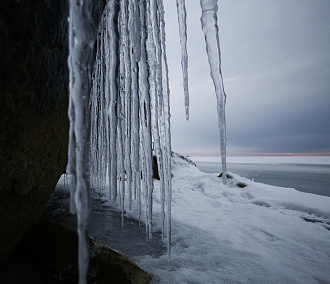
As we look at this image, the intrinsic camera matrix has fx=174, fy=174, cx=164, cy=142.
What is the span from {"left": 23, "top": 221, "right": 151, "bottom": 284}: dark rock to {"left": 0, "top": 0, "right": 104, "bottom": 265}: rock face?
0.76 ft

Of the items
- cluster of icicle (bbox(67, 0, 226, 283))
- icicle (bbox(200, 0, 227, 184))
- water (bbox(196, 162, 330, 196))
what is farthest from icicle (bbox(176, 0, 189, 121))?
water (bbox(196, 162, 330, 196))

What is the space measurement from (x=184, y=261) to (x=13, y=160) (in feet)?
6.01

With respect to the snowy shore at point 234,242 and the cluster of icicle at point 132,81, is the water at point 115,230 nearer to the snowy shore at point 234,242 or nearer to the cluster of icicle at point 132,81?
the snowy shore at point 234,242

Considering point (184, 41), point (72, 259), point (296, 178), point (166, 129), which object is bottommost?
point (296, 178)

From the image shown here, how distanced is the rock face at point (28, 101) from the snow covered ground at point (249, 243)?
1.25m

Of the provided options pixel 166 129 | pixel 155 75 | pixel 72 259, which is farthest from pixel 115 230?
pixel 155 75

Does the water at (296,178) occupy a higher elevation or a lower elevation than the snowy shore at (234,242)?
lower

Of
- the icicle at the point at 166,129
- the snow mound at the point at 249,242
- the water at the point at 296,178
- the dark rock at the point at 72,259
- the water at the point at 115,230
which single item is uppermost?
the icicle at the point at 166,129

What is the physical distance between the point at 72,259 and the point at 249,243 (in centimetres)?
217

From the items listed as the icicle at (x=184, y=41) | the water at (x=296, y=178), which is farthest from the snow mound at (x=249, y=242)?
the water at (x=296, y=178)

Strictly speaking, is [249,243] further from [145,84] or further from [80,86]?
[80,86]

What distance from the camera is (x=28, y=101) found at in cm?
119

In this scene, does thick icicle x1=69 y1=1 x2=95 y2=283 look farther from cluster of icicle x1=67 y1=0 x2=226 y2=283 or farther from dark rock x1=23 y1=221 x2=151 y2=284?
dark rock x1=23 y1=221 x2=151 y2=284

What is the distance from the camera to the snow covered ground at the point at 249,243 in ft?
5.56
